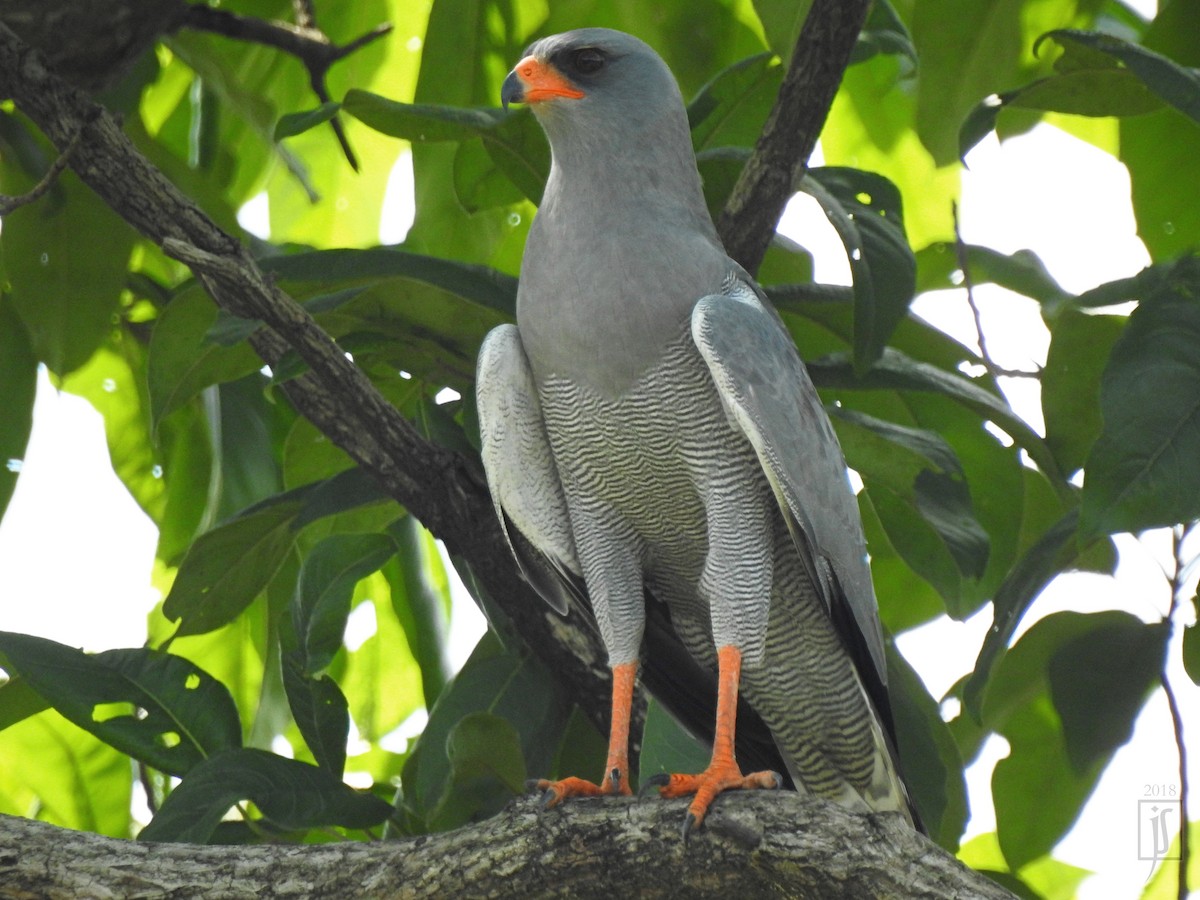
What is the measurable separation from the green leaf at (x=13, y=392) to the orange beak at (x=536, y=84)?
1754 mm

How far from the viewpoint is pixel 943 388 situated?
→ 3.32 metres

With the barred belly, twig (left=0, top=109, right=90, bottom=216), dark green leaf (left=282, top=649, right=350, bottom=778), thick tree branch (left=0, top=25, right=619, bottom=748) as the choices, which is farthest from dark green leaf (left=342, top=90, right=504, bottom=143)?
dark green leaf (left=282, top=649, right=350, bottom=778)

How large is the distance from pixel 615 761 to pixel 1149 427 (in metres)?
1.24

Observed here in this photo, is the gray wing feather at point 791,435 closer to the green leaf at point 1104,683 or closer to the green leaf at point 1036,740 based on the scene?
the green leaf at point 1104,683

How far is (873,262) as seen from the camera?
3172mm

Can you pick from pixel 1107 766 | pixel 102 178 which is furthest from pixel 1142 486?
pixel 102 178

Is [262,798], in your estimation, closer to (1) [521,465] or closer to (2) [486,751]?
(2) [486,751]

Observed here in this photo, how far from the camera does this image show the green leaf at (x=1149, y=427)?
266cm

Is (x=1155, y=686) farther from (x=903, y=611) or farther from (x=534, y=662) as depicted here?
(x=534, y=662)

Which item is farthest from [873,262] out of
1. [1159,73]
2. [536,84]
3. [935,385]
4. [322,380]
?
[322,380]

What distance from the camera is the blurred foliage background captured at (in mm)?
3053

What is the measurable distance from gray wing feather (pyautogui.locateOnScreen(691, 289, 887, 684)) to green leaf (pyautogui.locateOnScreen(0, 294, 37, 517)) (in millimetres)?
2084

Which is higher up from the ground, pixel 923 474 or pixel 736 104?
pixel 736 104

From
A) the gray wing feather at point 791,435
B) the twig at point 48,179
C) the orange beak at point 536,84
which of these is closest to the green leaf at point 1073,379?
the gray wing feather at point 791,435
